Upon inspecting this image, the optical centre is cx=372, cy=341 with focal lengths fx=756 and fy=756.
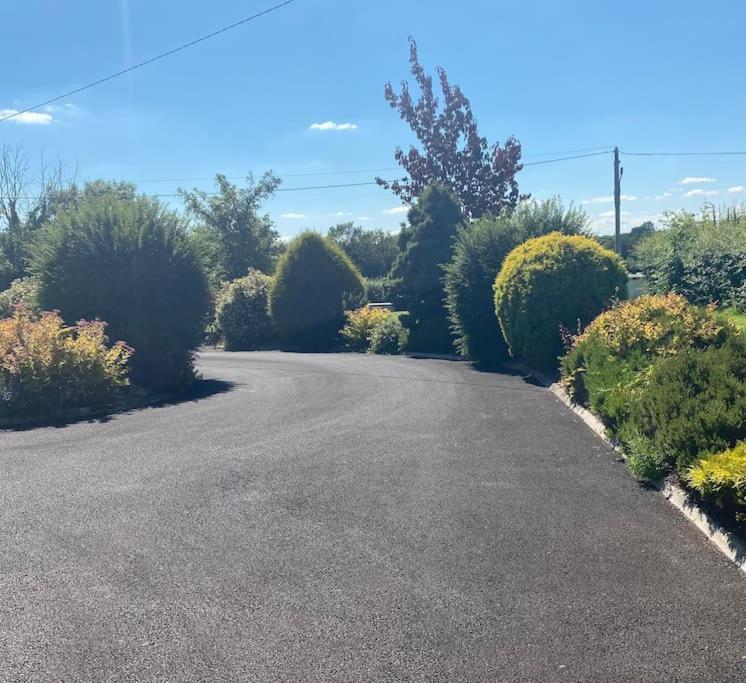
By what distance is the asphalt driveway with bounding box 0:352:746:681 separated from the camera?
395cm

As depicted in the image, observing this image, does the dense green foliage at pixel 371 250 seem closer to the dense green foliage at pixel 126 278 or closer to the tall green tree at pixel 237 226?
the tall green tree at pixel 237 226

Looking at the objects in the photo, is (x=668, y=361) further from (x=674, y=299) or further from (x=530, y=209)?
(x=530, y=209)

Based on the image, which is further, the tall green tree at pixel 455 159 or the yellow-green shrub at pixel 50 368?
the tall green tree at pixel 455 159

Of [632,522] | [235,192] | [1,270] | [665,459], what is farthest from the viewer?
[235,192]

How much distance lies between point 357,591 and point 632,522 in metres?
2.51

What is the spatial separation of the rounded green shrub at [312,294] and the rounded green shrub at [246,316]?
195cm

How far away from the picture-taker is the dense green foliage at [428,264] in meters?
25.8

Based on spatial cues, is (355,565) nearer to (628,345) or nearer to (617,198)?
(628,345)

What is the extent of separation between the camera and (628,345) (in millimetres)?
10633

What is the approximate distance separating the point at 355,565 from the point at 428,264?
21698mm

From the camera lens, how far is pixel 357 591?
4.76 metres

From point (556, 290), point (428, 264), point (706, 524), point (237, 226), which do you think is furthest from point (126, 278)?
point (237, 226)

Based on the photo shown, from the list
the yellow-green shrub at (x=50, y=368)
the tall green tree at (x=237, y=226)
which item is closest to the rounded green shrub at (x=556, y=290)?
the yellow-green shrub at (x=50, y=368)

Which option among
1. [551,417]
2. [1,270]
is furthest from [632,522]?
[1,270]
